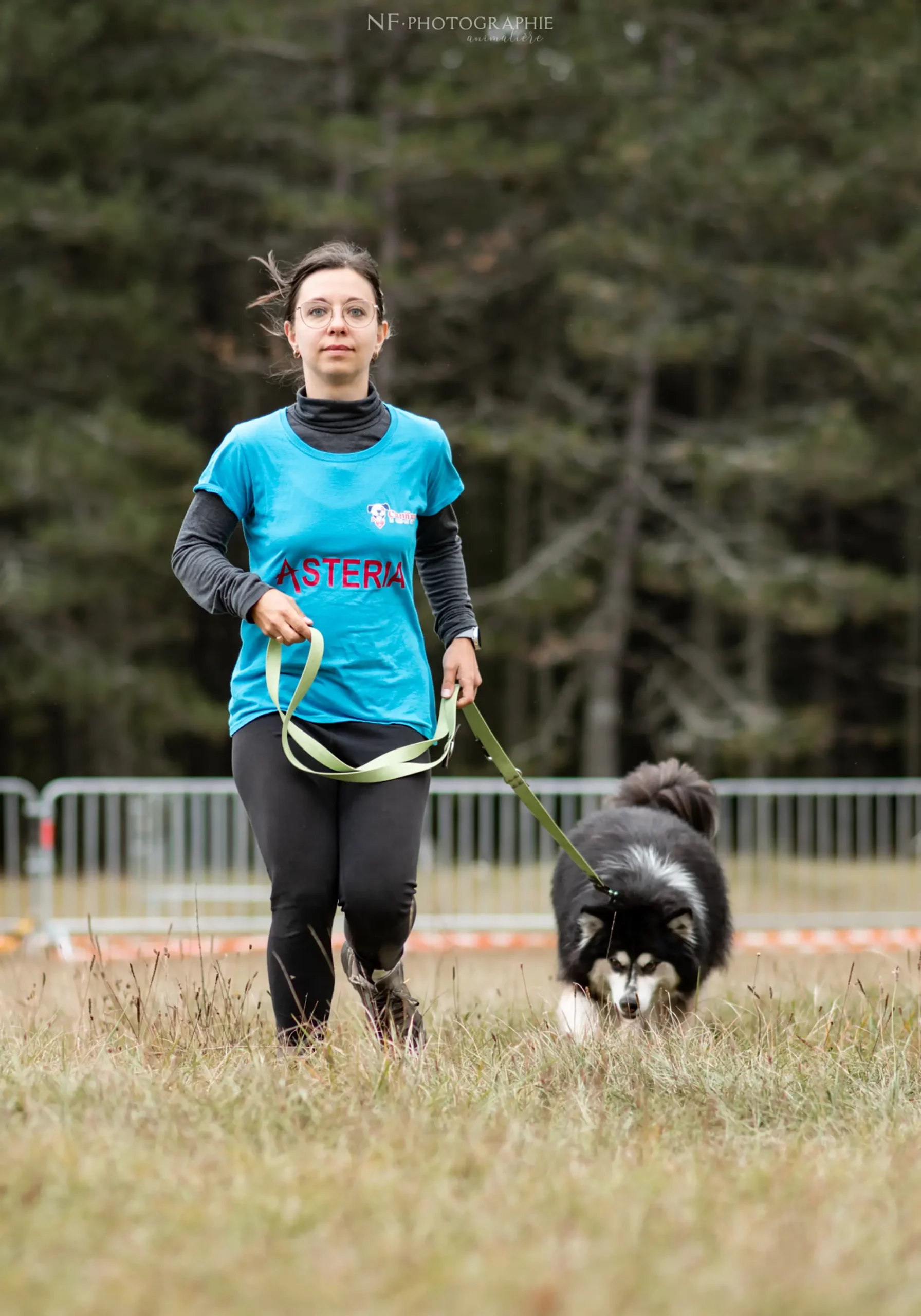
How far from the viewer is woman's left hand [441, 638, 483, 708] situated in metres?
4.00

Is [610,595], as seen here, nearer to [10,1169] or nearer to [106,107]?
[106,107]

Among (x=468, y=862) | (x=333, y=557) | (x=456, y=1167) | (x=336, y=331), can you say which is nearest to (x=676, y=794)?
(x=333, y=557)

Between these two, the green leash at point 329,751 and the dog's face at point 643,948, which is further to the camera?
the dog's face at point 643,948

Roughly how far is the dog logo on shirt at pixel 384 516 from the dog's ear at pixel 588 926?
1785 mm

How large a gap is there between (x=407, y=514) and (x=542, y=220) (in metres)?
16.0

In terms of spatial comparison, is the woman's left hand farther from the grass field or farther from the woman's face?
the grass field

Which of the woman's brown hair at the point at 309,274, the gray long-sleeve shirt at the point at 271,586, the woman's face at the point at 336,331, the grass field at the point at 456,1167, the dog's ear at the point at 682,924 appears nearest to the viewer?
the grass field at the point at 456,1167

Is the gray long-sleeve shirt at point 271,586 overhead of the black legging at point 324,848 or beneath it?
overhead

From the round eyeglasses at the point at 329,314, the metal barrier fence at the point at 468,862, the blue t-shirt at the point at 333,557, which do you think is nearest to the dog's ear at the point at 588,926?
the blue t-shirt at the point at 333,557

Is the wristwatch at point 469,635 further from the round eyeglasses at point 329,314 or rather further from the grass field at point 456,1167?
the grass field at point 456,1167

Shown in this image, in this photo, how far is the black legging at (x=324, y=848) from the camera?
375 cm

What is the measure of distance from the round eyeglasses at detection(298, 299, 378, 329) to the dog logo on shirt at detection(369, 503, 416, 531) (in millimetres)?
474

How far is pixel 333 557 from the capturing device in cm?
380

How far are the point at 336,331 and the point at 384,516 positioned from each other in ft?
1.61
